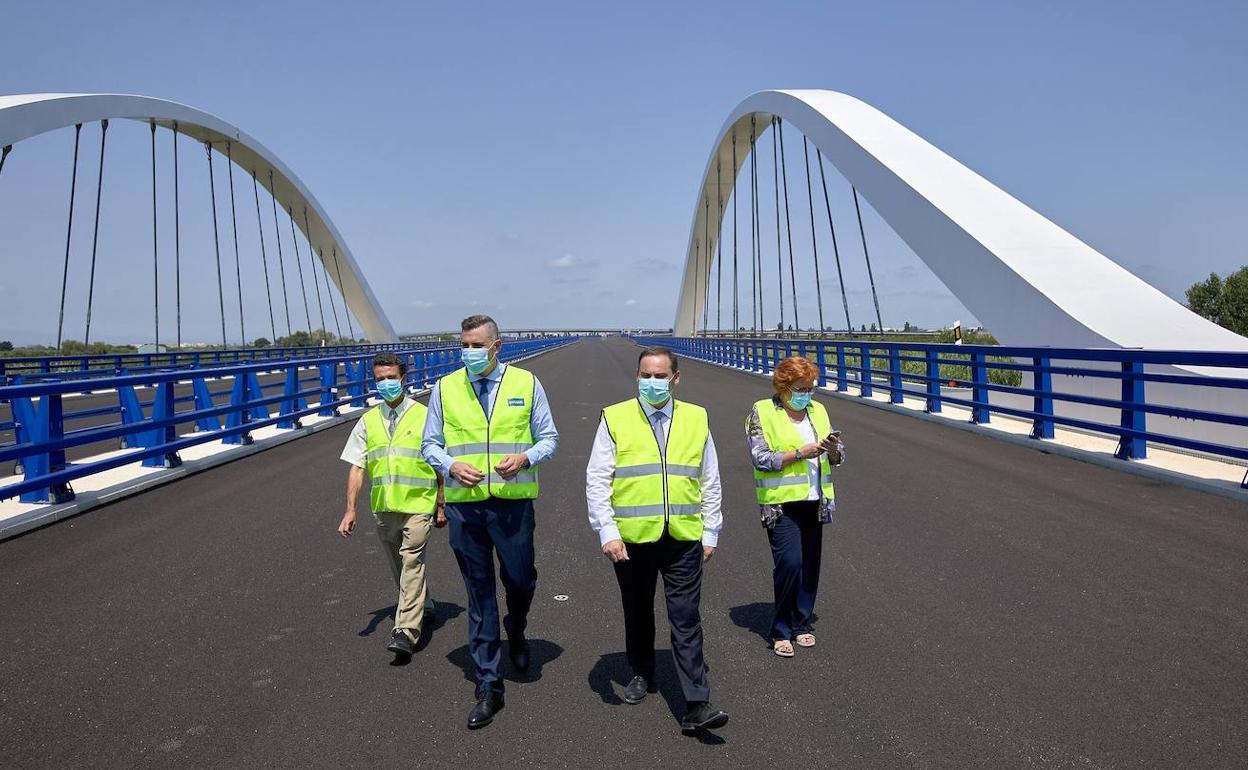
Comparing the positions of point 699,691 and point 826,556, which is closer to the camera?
point 699,691

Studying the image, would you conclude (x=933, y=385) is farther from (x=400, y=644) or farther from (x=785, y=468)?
(x=400, y=644)

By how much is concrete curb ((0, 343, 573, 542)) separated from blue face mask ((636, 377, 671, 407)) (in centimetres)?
626

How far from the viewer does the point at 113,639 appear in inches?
184

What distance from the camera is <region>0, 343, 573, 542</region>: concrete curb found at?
734cm

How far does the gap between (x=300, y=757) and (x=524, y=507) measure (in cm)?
139

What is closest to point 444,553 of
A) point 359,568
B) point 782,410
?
point 359,568

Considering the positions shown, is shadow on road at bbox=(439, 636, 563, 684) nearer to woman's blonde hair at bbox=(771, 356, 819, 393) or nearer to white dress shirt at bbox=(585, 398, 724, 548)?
white dress shirt at bbox=(585, 398, 724, 548)

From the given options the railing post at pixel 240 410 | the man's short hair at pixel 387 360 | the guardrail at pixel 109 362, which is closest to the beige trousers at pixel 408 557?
the man's short hair at pixel 387 360

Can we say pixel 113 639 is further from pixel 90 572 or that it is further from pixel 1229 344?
pixel 1229 344

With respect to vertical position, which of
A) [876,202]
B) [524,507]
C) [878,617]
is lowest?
[878,617]

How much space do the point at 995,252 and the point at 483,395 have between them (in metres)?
14.3

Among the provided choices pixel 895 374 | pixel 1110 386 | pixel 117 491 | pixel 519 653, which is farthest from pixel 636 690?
pixel 895 374

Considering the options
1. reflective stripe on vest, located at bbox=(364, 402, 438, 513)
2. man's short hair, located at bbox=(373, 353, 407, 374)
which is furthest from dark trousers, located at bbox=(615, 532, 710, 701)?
man's short hair, located at bbox=(373, 353, 407, 374)

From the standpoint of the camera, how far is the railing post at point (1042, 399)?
1143 cm
